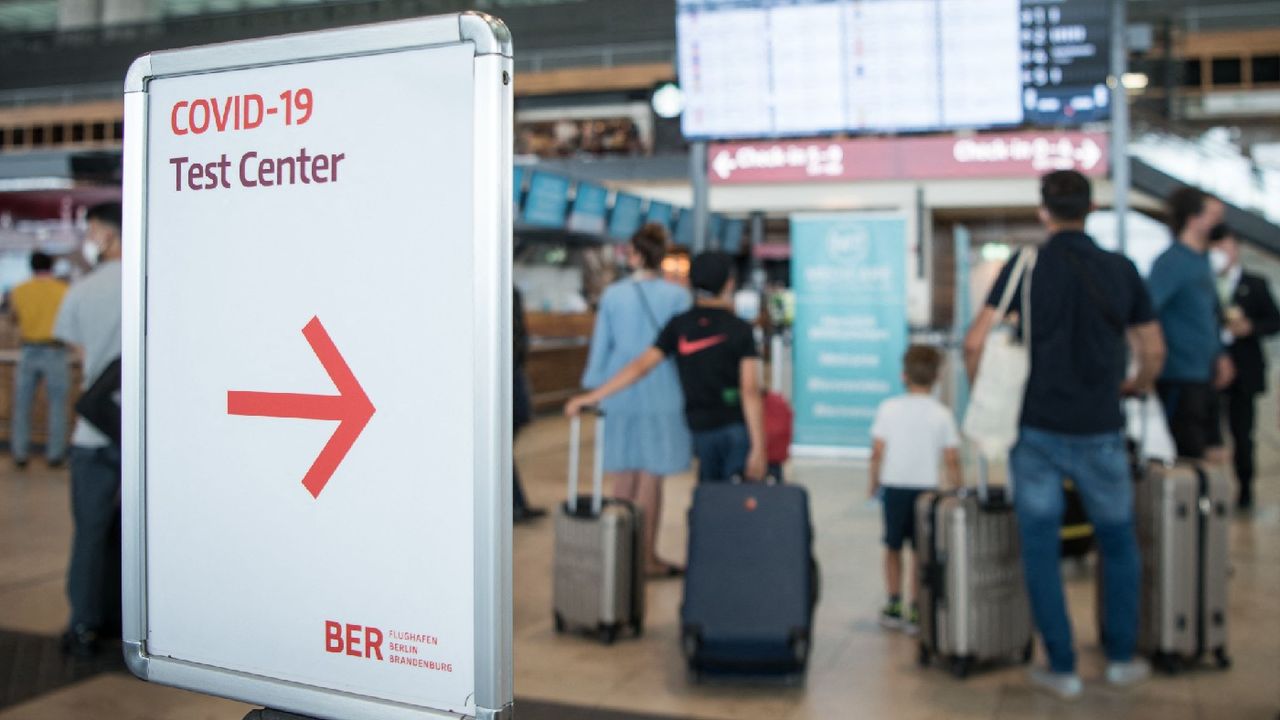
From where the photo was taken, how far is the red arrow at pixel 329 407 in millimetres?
1356

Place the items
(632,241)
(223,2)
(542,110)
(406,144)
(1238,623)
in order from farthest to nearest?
(223,2) < (542,110) < (632,241) < (1238,623) < (406,144)

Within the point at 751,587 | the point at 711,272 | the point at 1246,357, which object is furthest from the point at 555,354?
the point at 751,587

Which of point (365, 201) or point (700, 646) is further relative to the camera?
point (700, 646)

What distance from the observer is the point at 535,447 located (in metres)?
10.7

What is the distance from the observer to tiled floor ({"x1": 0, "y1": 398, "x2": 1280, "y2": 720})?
3.57 meters

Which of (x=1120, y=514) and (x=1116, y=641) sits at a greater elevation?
(x=1120, y=514)

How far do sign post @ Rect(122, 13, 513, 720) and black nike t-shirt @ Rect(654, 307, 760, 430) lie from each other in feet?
10.5

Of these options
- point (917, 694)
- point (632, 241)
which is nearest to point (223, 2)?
point (632, 241)

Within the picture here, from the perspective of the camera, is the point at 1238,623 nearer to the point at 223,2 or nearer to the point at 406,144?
the point at 406,144

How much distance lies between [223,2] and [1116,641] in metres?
34.7

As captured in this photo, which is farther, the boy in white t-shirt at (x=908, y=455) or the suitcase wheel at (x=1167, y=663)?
the boy in white t-shirt at (x=908, y=455)

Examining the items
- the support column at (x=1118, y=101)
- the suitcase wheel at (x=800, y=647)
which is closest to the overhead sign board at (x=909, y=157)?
the support column at (x=1118, y=101)

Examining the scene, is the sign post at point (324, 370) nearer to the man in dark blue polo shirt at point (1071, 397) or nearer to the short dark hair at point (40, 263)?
the man in dark blue polo shirt at point (1071, 397)

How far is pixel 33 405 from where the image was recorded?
31.7 ft
